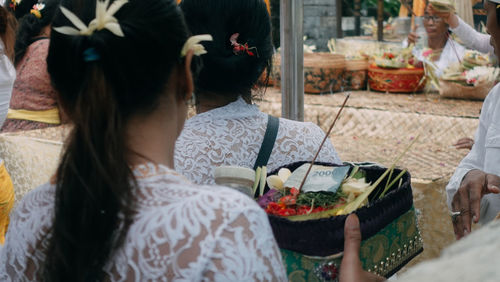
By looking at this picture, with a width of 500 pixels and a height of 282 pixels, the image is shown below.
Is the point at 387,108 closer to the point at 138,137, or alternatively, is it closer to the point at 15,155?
the point at 15,155

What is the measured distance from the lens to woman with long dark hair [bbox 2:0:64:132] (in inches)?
135

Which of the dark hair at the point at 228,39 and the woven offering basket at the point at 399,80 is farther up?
the dark hair at the point at 228,39

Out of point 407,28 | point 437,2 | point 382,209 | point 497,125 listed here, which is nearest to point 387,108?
point 437,2

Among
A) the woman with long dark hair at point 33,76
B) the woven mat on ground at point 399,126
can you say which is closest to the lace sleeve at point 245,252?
the woven mat on ground at point 399,126

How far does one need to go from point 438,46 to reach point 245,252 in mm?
4066

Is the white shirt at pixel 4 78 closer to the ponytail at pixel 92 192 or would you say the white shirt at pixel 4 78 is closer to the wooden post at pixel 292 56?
the wooden post at pixel 292 56

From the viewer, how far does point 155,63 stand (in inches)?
35.1

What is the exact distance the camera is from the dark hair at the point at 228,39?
148 cm

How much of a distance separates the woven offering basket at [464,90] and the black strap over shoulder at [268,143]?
248 cm

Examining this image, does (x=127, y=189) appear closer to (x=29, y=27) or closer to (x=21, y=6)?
(x=29, y=27)

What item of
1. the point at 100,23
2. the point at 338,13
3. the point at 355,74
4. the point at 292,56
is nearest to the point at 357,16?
the point at 338,13

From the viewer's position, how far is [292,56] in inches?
Answer: 90.9

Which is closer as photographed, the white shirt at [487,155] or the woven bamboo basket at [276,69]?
the white shirt at [487,155]

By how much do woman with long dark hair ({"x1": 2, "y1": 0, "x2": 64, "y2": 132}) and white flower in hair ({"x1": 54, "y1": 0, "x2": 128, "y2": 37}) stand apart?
268 cm
